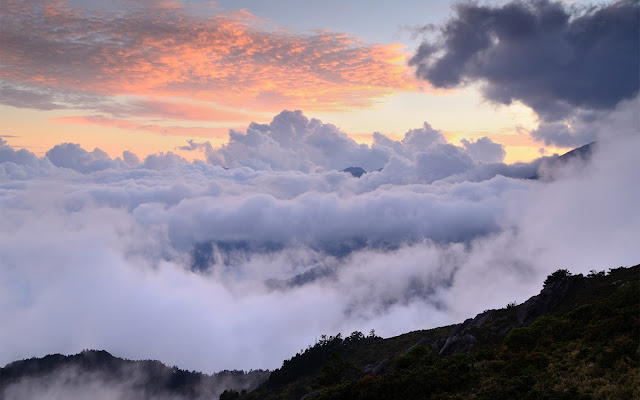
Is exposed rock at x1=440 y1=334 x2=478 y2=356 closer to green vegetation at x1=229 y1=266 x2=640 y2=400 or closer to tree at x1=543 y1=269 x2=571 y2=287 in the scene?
green vegetation at x1=229 y1=266 x2=640 y2=400

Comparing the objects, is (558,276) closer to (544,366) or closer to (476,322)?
(476,322)

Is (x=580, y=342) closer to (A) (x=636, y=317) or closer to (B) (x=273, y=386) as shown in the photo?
(A) (x=636, y=317)

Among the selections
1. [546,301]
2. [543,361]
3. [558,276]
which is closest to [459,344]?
[546,301]

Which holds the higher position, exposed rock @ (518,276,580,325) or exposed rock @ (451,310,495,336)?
exposed rock @ (518,276,580,325)

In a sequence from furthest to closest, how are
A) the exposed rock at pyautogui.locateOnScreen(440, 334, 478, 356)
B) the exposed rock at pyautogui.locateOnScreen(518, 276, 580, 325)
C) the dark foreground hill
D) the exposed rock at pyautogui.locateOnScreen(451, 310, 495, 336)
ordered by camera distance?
the exposed rock at pyautogui.locateOnScreen(451, 310, 495, 336) → the exposed rock at pyautogui.locateOnScreen(518, 276, 580, 325) → the exposed rock at pyautogui.locateOnScreen(440, 334, 478, 356) → the dark foreground hill

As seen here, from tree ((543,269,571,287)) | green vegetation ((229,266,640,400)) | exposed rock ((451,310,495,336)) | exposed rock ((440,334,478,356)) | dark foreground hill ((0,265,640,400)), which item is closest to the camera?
green vegetation ((229,266,640,400))

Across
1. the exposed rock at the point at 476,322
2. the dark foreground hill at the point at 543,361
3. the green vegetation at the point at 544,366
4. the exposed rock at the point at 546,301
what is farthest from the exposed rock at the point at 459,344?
the exposed rock at the point at 476,322

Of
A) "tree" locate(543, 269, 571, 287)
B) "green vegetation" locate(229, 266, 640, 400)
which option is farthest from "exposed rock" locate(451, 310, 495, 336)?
"green vegetation" locate(229, 266, 640, 400)

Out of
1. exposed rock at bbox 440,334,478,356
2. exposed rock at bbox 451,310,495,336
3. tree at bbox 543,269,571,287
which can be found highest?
tree at bbox 543,269,571,287

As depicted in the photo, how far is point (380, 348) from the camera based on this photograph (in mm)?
110688

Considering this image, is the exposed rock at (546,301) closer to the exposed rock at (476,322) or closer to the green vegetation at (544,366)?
the green vegetation at (544,366)

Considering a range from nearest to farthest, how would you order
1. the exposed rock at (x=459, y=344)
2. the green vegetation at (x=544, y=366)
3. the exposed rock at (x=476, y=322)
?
the green vegetation at (x=544, y=366) → the exposed rock at (x=459, y=344) → the exposed rock at (x=476, y=322)

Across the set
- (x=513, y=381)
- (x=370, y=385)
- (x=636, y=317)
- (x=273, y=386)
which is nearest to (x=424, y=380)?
(x=370, y=385)

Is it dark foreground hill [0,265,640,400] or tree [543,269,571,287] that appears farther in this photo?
tree [543,269,571,287]
